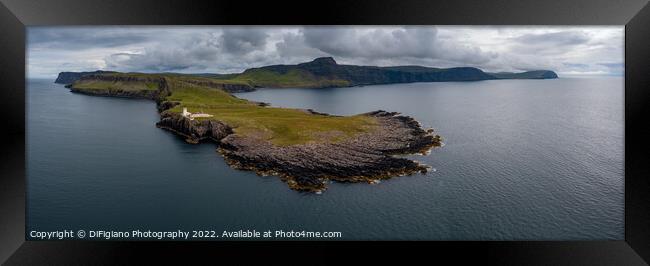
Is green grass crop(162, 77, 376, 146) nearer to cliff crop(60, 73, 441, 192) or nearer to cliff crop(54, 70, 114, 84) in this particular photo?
cliff crop(60, 73, 441, 192)

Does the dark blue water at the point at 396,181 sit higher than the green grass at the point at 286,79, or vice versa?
the green grass at the point at 286,79

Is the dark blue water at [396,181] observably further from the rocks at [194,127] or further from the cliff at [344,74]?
the rocks at [194,127]

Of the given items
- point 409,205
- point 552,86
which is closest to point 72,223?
point 409,205

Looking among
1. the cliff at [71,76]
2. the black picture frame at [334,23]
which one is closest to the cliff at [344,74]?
the black picture frame at [334,23]

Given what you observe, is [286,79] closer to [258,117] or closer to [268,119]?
[268,119]

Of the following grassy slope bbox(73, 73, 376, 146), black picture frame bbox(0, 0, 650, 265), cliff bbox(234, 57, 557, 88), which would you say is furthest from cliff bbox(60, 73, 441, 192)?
black picture frame bbox(0, 0, 650, 265)
